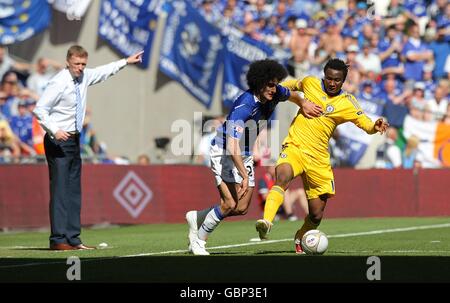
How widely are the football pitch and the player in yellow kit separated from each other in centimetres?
70

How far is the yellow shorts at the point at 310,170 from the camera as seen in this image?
13.3m

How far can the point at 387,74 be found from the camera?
1017 inches

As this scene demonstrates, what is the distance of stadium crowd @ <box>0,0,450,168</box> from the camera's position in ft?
78.9

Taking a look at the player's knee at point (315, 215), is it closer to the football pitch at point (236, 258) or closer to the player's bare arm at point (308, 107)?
the football pitch at point (236, 258)

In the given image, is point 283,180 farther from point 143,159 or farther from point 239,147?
point 143,159

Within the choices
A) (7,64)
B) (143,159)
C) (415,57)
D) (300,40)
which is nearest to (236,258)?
(143,159)

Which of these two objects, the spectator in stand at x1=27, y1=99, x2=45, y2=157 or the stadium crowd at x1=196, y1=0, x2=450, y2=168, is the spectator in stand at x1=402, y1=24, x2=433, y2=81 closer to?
the stadium crowd at x1=196, y1=0, x2=450, y2=168

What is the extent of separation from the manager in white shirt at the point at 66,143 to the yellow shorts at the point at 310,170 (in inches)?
101

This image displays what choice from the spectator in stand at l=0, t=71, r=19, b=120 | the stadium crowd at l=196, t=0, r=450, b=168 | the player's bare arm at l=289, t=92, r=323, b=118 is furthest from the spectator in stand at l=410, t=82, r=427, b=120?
the player's bare arm at l=289, t=92, r=323, b=118

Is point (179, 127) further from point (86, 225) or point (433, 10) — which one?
point (433, 10)

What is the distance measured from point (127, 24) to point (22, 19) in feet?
7.70

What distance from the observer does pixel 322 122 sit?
13.5 m
